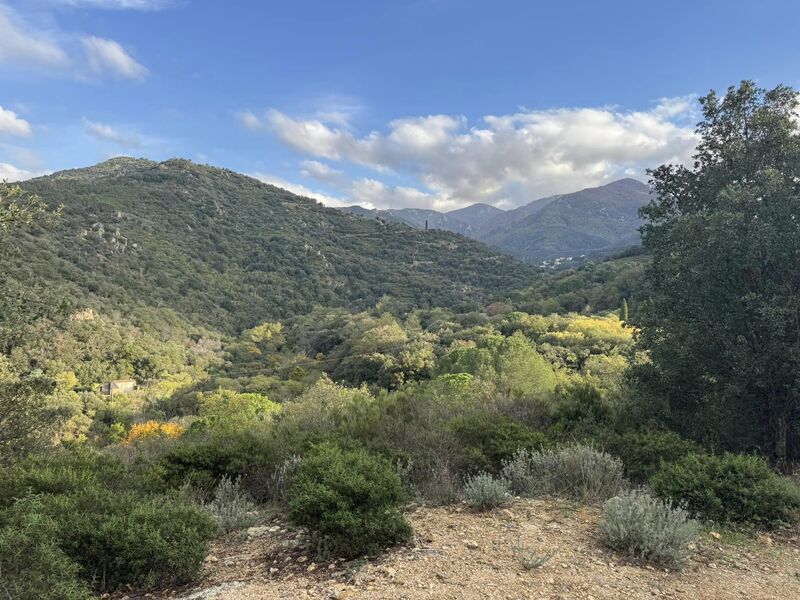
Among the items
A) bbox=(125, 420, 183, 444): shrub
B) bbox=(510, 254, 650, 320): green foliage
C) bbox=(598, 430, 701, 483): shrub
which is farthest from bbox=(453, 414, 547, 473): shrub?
bbox=(510, 254, 650, 320): green foliage

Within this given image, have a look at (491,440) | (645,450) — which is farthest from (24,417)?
(645,450)

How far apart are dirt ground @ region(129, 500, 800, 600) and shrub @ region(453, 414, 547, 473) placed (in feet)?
5.53

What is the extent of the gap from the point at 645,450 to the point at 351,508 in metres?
4.83

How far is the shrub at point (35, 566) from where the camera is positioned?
8.76 feet

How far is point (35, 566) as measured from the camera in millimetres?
2809

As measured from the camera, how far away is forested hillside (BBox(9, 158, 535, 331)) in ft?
246

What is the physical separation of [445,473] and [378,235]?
13302 centimetres

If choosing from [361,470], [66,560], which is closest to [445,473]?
[361,470]

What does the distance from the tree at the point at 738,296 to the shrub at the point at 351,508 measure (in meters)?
6.79

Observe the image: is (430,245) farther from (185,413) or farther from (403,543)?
(403,543)

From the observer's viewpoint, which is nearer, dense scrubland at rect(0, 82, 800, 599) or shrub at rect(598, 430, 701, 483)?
dense scrubland at rect(0, 82, 800, 599)

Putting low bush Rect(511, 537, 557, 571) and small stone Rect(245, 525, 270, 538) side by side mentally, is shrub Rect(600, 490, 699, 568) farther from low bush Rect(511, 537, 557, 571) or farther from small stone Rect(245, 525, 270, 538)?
small stone Rect(245, 525, 270, 538)

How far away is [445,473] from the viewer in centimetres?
582

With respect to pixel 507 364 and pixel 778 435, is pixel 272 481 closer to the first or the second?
pixel 778 435
